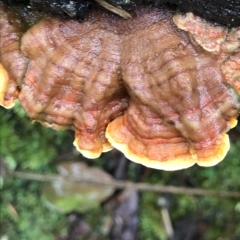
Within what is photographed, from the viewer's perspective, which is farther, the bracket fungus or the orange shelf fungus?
the orange shelf fungus

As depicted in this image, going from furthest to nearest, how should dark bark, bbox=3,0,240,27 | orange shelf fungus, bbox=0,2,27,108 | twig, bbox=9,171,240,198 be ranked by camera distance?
twig, bbox=9,171,240,198 → orange shelf fungus, bbox=0,2,27,108 → dark bark, bbox=3,0,240,27

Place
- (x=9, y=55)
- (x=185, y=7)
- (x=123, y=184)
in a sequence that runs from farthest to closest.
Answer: (x=123, y=184), (x=9, y=55), (x=185, y=7)

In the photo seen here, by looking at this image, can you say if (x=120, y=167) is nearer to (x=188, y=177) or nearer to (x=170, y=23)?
(x=188, y=177)

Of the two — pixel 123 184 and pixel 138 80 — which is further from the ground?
pixel 138 80

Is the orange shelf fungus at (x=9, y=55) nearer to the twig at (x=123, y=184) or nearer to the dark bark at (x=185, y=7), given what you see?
the dark bark at (x=185, y=7)

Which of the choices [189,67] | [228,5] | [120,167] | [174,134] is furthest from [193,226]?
[228,5]

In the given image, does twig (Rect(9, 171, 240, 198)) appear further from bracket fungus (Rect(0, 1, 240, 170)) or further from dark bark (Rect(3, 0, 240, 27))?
dark bark (Rect(3, 0, 240, 27))

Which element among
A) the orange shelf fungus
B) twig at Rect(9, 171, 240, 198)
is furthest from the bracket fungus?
twig at Rect(9, 171, 240, 198)

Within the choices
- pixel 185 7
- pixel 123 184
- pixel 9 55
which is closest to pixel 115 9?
pixel 185 7

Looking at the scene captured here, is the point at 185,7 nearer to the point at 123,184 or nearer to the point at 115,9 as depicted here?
the point at 115,9

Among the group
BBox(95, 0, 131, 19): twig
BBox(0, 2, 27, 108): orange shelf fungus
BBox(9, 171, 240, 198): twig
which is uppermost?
BBox(95, 0, 131, 19): twig
